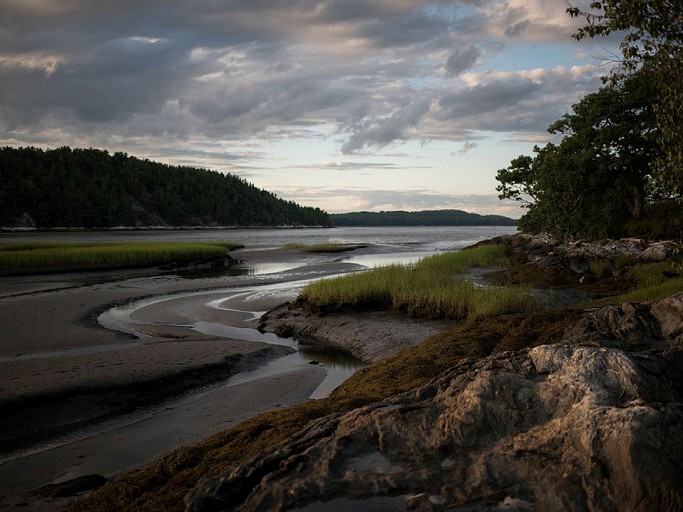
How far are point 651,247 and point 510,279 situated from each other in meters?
6.68

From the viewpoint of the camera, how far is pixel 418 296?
16656 mm

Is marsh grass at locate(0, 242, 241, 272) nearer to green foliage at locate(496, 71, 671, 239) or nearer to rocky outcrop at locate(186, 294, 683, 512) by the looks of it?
green foliage at locate(496, 71, 671, 239)

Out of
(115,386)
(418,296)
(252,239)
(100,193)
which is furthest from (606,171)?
(100,193)

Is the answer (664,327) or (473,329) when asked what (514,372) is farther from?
(473,329)

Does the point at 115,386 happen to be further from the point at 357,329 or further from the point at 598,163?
the point at 598,163

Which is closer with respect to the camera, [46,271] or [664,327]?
[664,327]

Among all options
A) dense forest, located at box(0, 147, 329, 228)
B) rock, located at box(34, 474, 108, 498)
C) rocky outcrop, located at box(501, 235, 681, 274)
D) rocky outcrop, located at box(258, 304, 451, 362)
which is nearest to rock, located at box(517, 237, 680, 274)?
rocky outcrop, located at box(501, 235, 681, 274)

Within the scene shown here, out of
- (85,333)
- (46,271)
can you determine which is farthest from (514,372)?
(46,271)

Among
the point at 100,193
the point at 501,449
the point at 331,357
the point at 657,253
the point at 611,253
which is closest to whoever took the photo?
the point at 501,449

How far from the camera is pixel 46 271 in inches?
1258

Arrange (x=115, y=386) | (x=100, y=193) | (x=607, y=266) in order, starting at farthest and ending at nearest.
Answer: (x=100, y=193)
(x=607, y=266)
(x=115, y=386)

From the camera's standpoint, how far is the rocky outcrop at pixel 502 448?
340 centimetres

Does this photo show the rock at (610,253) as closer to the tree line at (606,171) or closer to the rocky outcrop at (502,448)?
the tree line at (606,171)

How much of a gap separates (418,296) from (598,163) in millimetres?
17206
